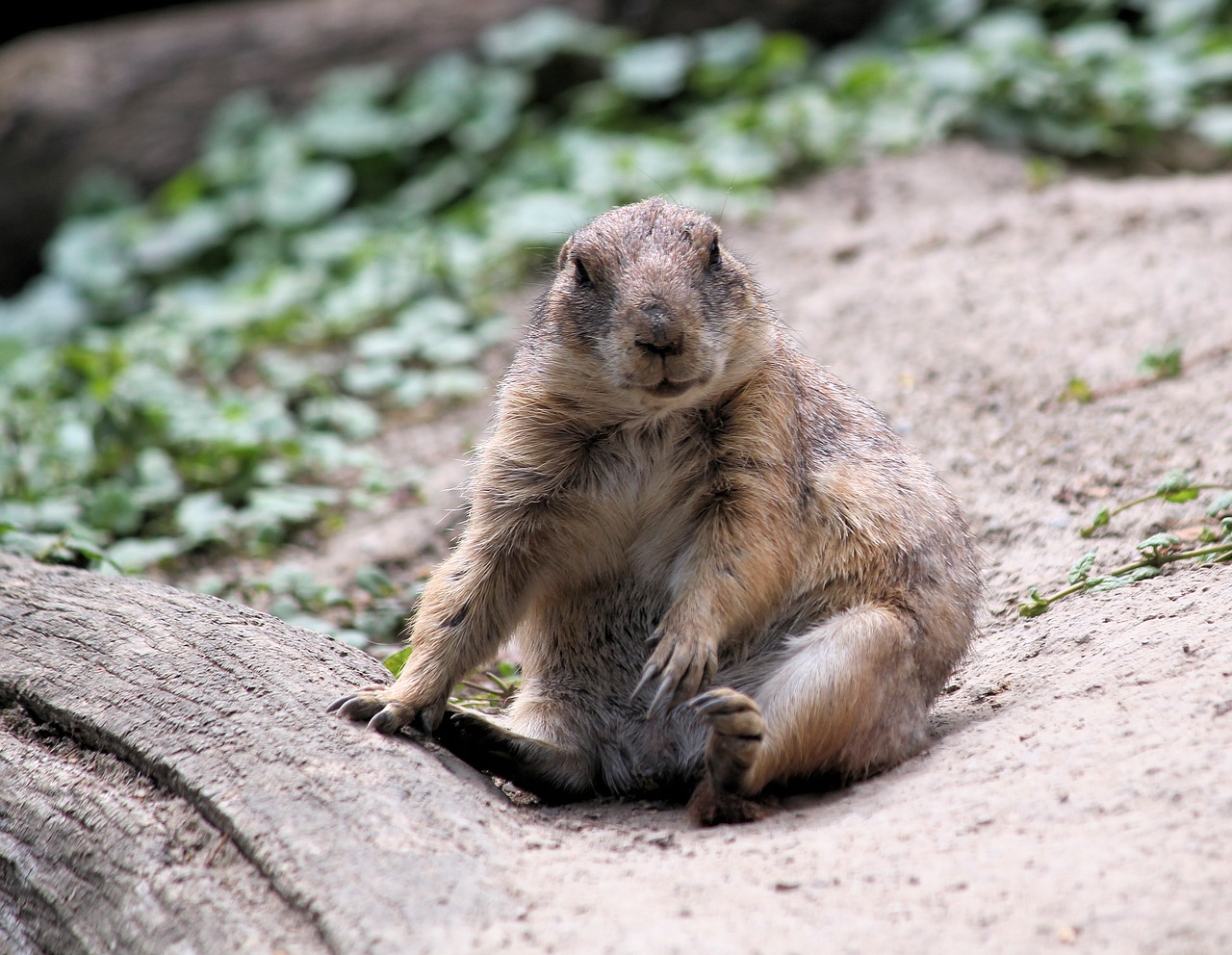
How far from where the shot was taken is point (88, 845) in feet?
11.9

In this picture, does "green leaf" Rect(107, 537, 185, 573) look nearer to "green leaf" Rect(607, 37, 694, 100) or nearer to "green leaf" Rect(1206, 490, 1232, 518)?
"green leaf" Rect(1206, 490, 1232, 518)

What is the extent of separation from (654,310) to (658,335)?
0.10 metres

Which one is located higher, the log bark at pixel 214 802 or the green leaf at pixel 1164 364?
the green leaf at pixel 1164 364

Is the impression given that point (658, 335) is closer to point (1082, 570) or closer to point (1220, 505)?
point (1082, 570)

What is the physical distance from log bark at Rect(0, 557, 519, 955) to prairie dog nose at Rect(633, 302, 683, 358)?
4.35ft

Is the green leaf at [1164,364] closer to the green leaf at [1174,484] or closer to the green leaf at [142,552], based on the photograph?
the green leaf at [1174,484]

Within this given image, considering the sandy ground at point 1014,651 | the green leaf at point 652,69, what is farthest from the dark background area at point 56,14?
the sandy ground at point 1014,651

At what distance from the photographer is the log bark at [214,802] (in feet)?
10.3

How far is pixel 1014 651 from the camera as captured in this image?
15.3 feet

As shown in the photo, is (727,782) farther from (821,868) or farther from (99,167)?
(99,167)

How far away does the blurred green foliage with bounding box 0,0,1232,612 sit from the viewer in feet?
25.3

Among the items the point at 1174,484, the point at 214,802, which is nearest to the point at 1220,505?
the point at 1174,484

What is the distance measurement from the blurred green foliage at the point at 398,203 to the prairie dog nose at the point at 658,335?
3.64 m

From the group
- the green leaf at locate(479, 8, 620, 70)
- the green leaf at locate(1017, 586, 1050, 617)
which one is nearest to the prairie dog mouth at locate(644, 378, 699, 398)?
the green leaf at locate(1017, 586, 1050, 617)
